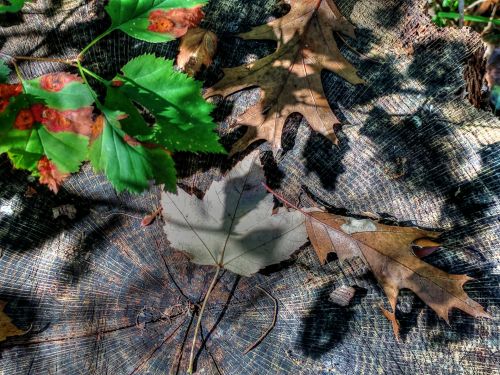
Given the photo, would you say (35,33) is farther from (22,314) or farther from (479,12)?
(479,12)

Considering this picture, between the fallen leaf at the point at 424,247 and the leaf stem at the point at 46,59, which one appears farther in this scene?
the leaf stem at the point at 46,59

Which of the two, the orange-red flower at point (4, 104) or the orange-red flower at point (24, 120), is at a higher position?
the orange-red flower at point (4, 104)

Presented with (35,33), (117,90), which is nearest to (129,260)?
(117,90)

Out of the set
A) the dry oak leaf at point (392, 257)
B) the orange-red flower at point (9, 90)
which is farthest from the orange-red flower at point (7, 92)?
the dry oak leaf at point (392, 257)

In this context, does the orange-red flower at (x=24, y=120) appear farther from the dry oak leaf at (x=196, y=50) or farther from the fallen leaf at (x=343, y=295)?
the fallen leaf at (x=343, y=295)

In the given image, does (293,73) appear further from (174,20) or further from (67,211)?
(67,211)

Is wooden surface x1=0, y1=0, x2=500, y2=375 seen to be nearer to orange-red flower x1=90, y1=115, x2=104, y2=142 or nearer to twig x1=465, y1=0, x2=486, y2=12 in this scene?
orange-red flower x1=90, y1=115, x2=104, y2=142

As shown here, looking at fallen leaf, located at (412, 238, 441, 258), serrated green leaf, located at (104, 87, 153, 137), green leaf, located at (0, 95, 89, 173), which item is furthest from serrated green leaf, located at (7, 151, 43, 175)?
fallen leaf, located at (412, 238, 441, 258)
